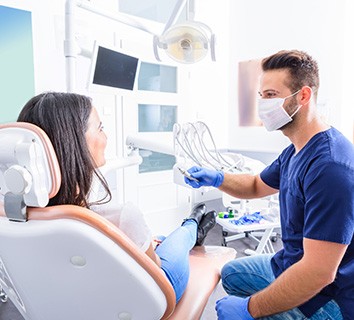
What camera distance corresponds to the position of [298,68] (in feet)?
3.71

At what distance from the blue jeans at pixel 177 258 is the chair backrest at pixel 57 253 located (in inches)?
9.1

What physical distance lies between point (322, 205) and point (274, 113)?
42cm

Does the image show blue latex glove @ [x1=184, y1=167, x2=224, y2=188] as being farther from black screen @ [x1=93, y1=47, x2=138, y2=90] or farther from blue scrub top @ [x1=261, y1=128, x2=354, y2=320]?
black screen @ [x1=93, y1=47, x2=138, y2=90]

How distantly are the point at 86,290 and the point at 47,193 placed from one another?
10.7 inches

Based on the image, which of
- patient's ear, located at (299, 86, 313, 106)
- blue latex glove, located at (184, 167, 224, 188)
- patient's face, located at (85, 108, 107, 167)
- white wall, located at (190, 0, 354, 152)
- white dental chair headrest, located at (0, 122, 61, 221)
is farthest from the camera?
white wall, located at (190, 0, 354, 152)

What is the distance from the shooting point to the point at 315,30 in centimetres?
294

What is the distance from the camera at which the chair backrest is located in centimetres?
58

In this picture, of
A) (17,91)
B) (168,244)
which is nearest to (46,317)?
(168,244)

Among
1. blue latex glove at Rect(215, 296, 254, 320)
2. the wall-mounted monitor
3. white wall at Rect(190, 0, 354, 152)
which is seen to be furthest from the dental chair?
white wall at Rect(190, 0, 354, 152)

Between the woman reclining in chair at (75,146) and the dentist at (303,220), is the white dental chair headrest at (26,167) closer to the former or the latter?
the woman reclining in chair at (75,146)

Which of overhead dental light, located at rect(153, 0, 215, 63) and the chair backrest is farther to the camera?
overhead dental light, located at rect(153, 0, 215, 63)

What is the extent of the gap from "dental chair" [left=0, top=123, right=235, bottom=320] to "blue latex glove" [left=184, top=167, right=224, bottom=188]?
0.77m

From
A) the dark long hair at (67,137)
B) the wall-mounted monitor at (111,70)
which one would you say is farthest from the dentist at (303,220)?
the wall-mounted monitor at (111,70)

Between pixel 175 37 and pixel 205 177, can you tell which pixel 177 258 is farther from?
pixel 175 37
